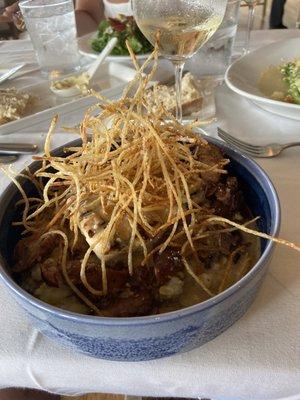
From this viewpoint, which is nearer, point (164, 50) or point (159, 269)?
point (159, 269)

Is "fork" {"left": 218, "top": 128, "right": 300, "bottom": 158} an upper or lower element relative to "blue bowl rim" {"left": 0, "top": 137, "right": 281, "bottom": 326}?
lower

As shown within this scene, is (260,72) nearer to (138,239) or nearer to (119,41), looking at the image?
(119,41)

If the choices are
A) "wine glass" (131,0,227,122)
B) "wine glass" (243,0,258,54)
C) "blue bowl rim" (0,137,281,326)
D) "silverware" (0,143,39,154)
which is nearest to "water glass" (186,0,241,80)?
"wine glass" (243,0,258,54)

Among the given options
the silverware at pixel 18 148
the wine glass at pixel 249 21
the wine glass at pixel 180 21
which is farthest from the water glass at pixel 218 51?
the silverware at pixel 18 148

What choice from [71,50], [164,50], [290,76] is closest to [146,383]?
[164,50]

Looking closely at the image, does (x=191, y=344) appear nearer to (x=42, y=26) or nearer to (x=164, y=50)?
(x=164, y=50)

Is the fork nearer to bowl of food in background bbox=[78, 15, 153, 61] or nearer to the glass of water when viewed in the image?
bowl of food in background bbox=[78, 15, 153, 61]

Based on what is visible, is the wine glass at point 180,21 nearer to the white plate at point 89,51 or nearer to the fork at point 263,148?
the fork at point 263,148
